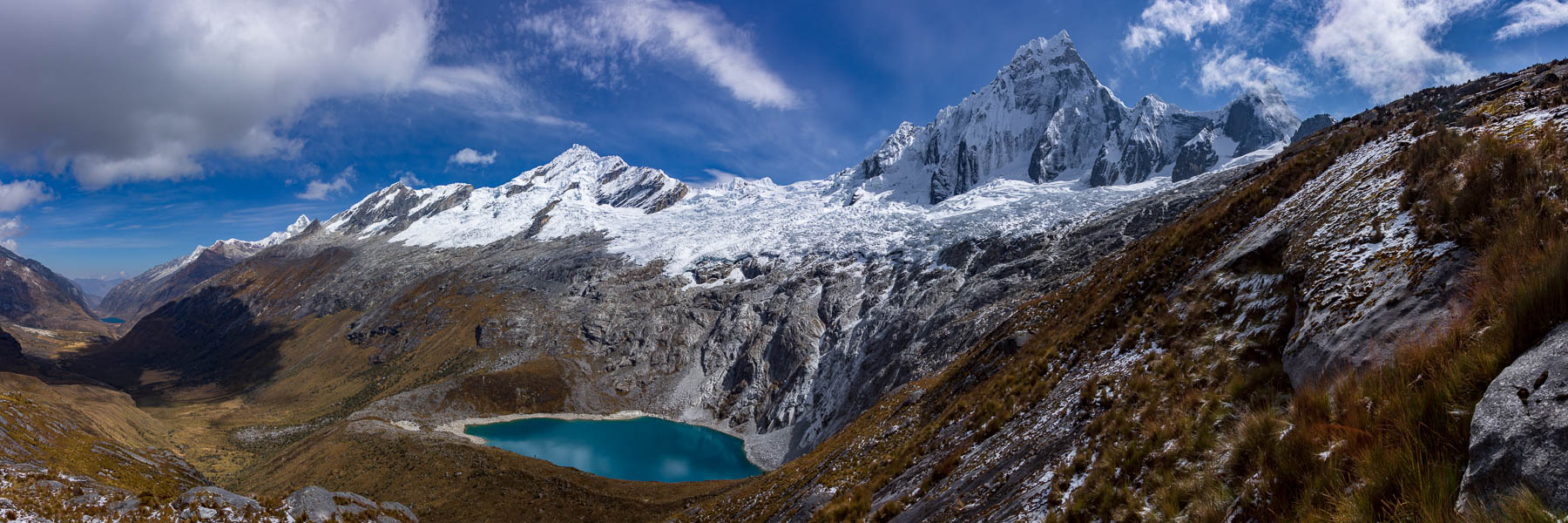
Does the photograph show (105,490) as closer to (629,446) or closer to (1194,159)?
(629,446)

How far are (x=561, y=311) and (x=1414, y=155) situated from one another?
546 ft

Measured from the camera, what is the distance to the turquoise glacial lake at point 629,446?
90562 millimetres

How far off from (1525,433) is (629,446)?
11293 cm

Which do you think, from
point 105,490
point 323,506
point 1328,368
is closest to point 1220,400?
point 1328,368

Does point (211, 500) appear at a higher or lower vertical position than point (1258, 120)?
lower

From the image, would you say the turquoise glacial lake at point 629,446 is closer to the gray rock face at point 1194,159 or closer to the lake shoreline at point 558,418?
the lake shoreline at point 558,418

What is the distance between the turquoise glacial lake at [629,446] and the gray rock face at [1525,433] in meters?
86.2

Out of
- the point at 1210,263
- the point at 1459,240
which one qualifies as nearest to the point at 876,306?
the point at 1210,263

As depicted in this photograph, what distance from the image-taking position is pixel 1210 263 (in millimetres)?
14430

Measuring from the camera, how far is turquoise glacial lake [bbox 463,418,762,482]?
297 ft

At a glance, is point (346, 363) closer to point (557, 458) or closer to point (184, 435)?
point (184, 435)

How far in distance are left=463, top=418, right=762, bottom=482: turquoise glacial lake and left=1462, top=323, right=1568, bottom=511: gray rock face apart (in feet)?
283

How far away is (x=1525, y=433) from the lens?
338 centimetres

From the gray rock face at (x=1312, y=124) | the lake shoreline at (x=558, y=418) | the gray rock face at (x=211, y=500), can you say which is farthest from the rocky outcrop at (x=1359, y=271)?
the gray rock face at (x=1312, y=124)
